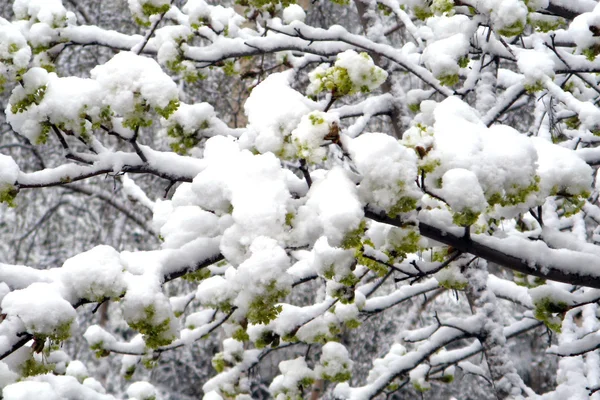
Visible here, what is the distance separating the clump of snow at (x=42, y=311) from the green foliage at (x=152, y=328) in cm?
15

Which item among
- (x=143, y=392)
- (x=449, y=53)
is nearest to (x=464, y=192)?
(x=449, y=53)

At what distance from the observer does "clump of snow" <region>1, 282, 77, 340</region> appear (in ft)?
4.41

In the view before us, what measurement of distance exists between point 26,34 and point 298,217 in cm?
189

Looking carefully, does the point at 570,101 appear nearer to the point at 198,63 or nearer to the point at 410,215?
the point at 410,215

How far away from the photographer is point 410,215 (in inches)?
58.1

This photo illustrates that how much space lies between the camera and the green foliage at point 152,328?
147 centimetres

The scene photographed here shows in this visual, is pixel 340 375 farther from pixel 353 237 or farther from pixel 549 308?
pixel 353 237

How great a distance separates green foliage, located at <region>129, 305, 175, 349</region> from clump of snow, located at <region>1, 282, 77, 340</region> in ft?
0.51

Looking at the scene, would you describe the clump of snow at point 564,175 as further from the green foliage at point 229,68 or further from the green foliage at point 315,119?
the green foliage at point 229,68

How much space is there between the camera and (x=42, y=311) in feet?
4.41

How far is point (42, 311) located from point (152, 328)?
26 centimetres

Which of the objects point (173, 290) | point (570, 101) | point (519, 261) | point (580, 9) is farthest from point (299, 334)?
point (173, 290)

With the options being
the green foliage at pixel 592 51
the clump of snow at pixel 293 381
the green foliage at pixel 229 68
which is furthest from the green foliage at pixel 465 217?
the green foliage at pixel 229 68

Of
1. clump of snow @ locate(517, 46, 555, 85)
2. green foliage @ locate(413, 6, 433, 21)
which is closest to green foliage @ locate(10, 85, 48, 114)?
green foliage @ locate(413, 6, 433, 21)
